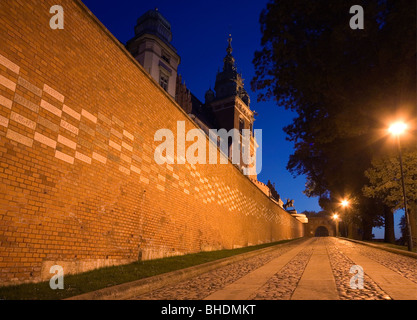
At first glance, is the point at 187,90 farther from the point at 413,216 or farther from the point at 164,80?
the point at 413,216

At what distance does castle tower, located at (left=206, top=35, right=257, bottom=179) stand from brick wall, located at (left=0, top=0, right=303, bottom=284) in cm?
4777

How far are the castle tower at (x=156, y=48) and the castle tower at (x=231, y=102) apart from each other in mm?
25764

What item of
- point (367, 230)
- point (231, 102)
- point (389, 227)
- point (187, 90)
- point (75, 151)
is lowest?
point (367, 230)

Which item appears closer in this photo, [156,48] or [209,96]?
[156,48]

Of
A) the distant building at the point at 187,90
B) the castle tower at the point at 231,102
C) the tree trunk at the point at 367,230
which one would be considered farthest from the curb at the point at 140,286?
the castle tower at the point at 231,102

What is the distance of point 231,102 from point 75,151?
174 feet

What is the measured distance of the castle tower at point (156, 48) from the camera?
2881 centimetres

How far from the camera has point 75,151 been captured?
18.4 ft

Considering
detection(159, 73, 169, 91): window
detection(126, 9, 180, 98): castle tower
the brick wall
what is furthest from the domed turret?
the brick wall

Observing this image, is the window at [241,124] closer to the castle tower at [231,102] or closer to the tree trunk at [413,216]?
the castle tower at [231,102]

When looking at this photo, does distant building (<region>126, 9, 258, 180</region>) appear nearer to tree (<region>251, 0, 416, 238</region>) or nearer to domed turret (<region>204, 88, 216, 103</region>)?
domed turret (<region>204, 88, 216, 103</region>)

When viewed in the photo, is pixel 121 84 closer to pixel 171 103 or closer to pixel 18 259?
pixel 171 103

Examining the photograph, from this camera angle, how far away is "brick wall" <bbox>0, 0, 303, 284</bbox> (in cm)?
442

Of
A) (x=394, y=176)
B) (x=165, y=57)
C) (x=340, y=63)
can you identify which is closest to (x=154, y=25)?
(x=165, y=57)
